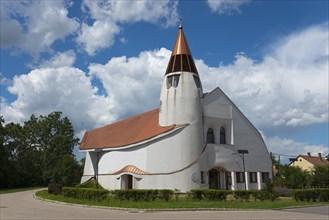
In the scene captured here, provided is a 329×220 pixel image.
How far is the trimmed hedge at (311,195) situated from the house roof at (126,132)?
1172 centimetres

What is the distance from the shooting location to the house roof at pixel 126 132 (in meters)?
34.1

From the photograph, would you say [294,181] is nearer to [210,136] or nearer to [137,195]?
[210,136]

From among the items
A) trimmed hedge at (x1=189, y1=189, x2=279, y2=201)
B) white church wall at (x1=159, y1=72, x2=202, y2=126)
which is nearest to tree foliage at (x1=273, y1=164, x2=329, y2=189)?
trimmed hedge at (x1=189, y1=189, x2=279, y2=201)

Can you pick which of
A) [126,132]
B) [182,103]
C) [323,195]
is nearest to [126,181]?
[126,132]

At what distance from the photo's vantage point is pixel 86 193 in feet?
83.4

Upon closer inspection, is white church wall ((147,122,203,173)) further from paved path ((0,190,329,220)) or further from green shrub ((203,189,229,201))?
paved path ((0,190,329,220))

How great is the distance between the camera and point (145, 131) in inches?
1384

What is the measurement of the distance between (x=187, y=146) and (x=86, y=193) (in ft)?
33.1

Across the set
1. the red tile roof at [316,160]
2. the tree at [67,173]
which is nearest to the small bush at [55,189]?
the tree at [67,173]

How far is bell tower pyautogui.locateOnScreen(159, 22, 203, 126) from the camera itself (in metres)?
32.4

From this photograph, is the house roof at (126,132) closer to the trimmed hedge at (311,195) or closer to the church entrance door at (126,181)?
the church entrance door at (126,181)

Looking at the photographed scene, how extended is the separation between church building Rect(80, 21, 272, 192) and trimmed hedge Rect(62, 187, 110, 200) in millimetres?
5975

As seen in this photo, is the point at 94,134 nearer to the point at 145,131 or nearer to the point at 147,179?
the point at 145,131

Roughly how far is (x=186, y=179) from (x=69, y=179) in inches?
768
